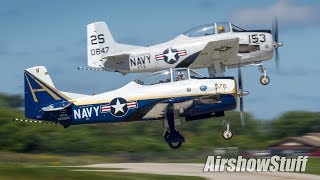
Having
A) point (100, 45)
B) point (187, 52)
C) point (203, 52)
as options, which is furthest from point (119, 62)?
point (203, 52)

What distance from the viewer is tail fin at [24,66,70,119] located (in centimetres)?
3700

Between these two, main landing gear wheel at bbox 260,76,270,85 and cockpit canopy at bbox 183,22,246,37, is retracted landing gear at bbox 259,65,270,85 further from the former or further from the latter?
cockpit canopy at bbox 183,22,246,37

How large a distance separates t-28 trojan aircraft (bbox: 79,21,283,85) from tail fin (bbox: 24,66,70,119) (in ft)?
13.5

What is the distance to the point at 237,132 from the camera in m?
125

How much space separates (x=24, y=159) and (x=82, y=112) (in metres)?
47.9

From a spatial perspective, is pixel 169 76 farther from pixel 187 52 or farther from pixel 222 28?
pixel 222 28

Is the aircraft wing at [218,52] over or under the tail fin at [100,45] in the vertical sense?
under

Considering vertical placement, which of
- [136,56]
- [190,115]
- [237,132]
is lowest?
[237,132]

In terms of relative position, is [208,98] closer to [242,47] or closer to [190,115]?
[190,115]

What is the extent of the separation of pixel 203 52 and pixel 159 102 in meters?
4.90

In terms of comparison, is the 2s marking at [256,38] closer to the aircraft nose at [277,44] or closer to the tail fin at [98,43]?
the aircraft nose at [277,44]

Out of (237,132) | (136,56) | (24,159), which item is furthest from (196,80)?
(237,132)

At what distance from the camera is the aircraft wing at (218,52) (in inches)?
1554

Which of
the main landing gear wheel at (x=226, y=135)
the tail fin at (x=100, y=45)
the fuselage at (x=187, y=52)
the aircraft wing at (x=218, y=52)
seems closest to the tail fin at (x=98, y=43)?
the tail fin at (x=100, y=45)
